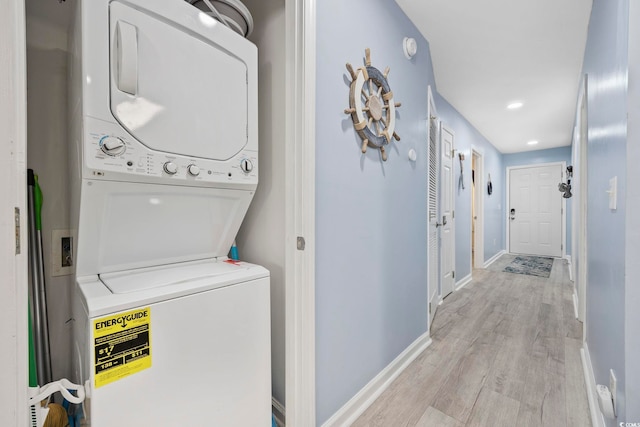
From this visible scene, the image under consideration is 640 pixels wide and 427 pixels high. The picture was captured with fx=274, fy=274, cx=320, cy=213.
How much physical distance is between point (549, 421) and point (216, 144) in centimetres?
210

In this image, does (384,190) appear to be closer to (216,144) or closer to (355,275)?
(355,275)

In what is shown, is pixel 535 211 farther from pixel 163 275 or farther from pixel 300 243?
pixel 163 275

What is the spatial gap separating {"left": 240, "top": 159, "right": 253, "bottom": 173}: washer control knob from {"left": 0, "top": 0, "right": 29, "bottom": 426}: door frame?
1.97 ft

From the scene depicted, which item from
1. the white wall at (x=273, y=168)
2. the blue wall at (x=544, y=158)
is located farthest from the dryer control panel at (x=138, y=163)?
the blue wall at (x=544, y=158)

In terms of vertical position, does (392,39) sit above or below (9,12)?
above

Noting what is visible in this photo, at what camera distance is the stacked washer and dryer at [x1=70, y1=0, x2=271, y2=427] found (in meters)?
0.73

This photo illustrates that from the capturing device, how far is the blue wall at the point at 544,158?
5840 mm

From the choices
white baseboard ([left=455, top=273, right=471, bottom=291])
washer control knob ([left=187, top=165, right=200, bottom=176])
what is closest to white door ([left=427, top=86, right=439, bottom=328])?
white baseboard ([left=455, top=273, right=471, bottom=291])

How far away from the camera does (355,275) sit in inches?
57.4

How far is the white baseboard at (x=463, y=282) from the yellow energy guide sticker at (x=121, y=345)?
388cm

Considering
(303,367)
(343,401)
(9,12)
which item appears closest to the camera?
(9,12)

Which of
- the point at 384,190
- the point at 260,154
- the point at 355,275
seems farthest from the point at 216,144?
the point at 384,190

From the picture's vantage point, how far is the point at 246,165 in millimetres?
1095

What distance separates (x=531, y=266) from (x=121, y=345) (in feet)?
20.7
